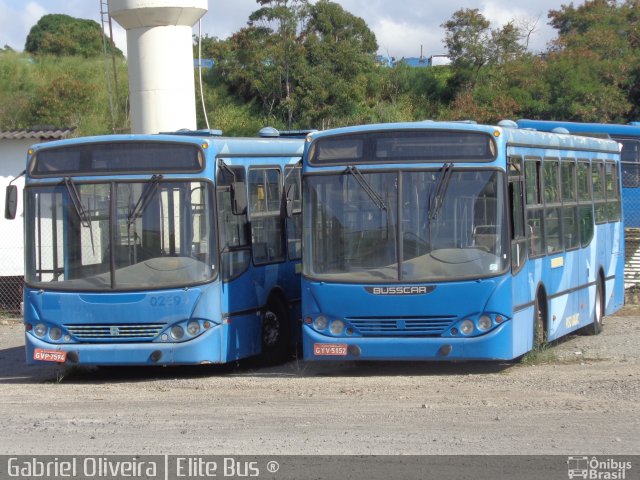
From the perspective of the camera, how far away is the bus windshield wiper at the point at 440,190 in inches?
460

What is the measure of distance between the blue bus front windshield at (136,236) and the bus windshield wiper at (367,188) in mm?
1760

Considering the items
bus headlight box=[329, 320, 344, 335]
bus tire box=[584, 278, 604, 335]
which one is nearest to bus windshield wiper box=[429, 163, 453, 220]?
bus headlight box=[329, 320, 344, 335]

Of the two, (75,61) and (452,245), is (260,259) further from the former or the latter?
(75,61)

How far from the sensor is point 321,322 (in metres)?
12.2

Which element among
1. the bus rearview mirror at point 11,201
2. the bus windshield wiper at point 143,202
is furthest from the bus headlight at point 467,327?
the bus rearview mirror at point 11,201

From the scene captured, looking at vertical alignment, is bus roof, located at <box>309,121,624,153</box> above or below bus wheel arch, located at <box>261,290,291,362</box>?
above

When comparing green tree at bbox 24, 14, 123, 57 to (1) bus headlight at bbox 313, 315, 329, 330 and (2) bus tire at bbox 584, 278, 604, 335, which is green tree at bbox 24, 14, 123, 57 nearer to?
(2) bus tire at bbox 584, 278, 604, 335

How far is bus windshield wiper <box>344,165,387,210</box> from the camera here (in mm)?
11859

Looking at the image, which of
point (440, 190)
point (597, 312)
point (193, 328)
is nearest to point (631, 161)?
point (597, 312)

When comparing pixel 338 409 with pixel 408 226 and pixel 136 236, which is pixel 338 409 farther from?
pixel 136 236

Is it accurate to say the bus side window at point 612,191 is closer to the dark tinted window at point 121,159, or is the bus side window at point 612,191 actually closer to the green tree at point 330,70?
the dark tinted window at point 121,159

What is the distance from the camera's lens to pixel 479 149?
11.7 m

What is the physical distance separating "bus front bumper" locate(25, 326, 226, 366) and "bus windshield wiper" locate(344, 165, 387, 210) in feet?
7.91

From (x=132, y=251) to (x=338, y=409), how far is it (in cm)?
377
